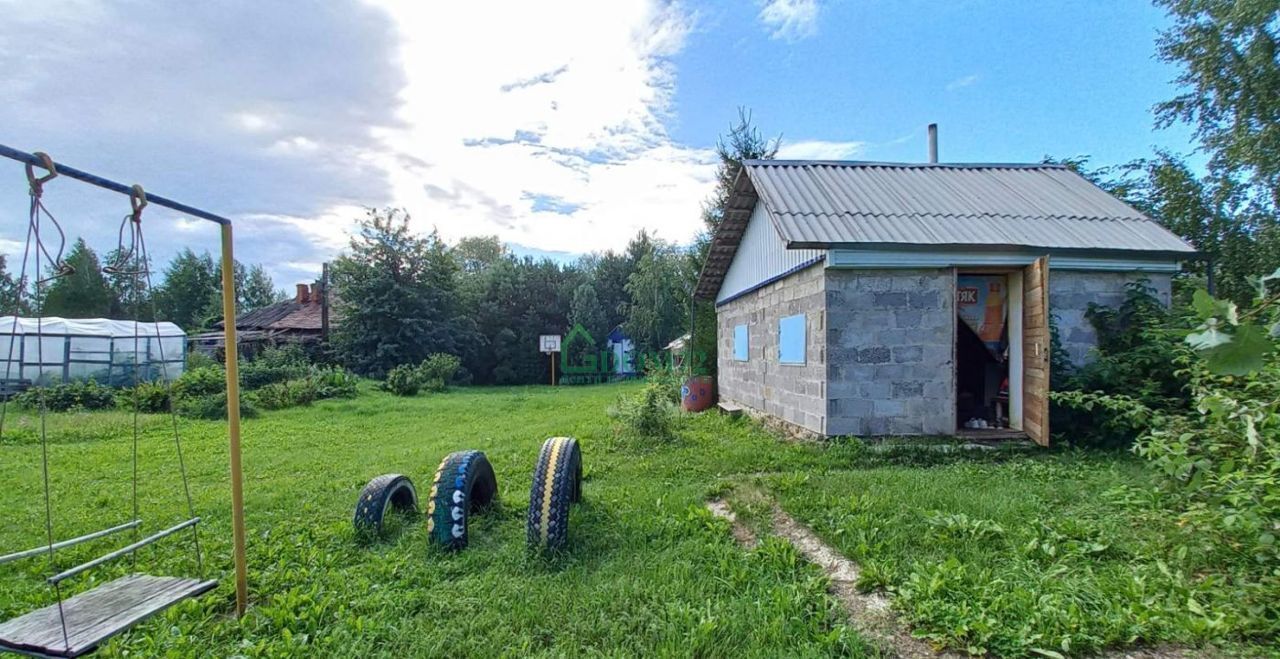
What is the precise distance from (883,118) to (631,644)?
10.3 m

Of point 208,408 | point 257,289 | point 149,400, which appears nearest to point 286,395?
point 208,408

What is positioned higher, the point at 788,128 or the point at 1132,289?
the point at 788,128

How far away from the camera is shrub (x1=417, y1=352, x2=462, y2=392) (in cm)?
1788

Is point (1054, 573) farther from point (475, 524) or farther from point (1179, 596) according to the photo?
point (475, 524)

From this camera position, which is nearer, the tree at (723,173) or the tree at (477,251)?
the tree at (723,173)

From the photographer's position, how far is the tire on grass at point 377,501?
3993 millimetres

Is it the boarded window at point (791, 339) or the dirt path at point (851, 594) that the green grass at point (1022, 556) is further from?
the boarded window at point (791, 339)

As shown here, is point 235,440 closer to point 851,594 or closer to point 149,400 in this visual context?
point 851,594

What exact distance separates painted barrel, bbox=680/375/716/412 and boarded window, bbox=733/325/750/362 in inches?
53.3

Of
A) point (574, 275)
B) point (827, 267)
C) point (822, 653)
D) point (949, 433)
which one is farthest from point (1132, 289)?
point (574, 275)

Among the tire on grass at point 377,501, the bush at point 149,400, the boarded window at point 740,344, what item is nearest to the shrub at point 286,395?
the bush at point 149,400

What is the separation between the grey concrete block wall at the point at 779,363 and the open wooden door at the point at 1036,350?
225 cm

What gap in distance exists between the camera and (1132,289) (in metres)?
6.75

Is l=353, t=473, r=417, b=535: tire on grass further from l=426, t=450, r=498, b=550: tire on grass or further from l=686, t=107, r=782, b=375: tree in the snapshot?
l=686, t=107, r=782, b=375: tree
